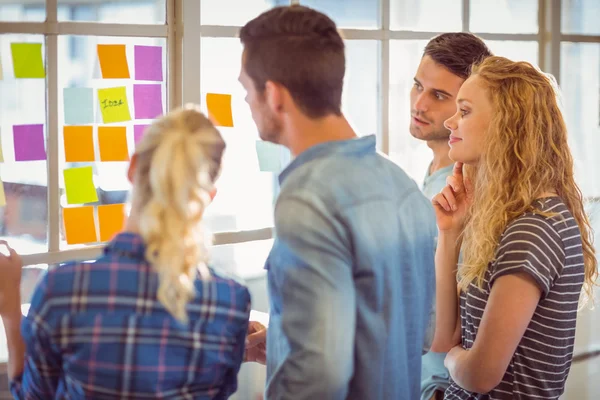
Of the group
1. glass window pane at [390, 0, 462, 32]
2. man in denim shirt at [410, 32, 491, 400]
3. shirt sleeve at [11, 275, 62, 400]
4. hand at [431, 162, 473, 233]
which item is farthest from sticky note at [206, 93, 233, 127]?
shirt sleeve at [11, 275, 62, 400]

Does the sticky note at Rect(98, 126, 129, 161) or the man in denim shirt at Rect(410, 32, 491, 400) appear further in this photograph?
the sticky note at Rect(98, 126, 129, 161)

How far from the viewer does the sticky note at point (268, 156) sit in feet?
9.70

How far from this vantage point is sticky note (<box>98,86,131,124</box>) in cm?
254

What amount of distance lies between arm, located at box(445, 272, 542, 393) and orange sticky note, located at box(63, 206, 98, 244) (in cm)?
142

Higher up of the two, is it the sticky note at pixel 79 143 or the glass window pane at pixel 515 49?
the glass window pane at pixel 515 49

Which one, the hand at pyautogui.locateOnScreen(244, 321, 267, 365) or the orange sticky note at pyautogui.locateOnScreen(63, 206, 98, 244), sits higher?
the orange sticky note at pyautogui.locateOnScreen(63, 206, 98, 244)

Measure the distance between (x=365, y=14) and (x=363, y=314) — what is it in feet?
7.25

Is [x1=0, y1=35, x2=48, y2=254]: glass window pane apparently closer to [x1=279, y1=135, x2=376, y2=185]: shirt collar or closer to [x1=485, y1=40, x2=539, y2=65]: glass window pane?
[x1=279, y1=135, x2=376, y2=185]: shirt collar

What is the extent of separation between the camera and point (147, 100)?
8.70 feet

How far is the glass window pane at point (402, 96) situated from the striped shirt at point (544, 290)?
5.82 ft

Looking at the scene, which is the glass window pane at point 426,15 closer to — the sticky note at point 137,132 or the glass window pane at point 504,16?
the glass window pane at point 504,16

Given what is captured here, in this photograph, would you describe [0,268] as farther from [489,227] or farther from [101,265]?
[489,227]

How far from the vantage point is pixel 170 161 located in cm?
120

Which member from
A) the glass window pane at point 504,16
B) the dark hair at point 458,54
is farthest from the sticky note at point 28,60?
the glass window pane at point 504,16
